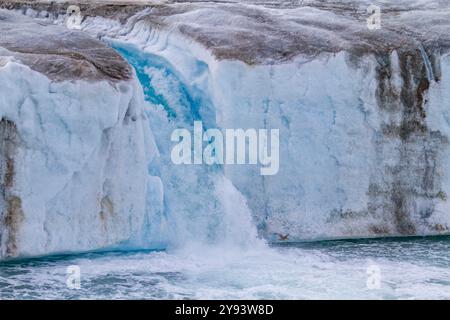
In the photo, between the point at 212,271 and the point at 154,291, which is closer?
the point at 154,291

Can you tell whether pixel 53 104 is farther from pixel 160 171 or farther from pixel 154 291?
pixel 154 291

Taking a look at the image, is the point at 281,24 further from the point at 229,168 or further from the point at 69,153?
the point at 69,153

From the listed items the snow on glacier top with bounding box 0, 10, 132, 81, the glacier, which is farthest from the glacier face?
the snow on glacier top with bounding box 0, 10, 132, 81

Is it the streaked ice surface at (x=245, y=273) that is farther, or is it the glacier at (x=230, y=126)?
the glacier at (x=230, y=126)

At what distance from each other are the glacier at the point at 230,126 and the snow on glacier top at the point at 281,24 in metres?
0.04

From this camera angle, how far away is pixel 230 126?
477 inches

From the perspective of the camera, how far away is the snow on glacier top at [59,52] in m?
11.1

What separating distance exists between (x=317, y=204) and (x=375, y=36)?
8.85ft

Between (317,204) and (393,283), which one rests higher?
(317,204)

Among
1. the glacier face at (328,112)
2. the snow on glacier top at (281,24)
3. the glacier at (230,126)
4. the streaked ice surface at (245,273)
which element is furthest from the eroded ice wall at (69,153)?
the snow on glacier top at (281,24)

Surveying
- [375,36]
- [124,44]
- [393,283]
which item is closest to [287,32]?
[375,36]

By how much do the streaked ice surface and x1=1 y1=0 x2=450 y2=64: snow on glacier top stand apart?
267 centimetres

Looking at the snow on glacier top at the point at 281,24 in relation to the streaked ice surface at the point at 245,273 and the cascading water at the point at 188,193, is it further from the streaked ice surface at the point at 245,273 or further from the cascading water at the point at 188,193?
the streaked ice surface at the point at 245,273

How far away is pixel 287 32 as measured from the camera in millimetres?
13203
